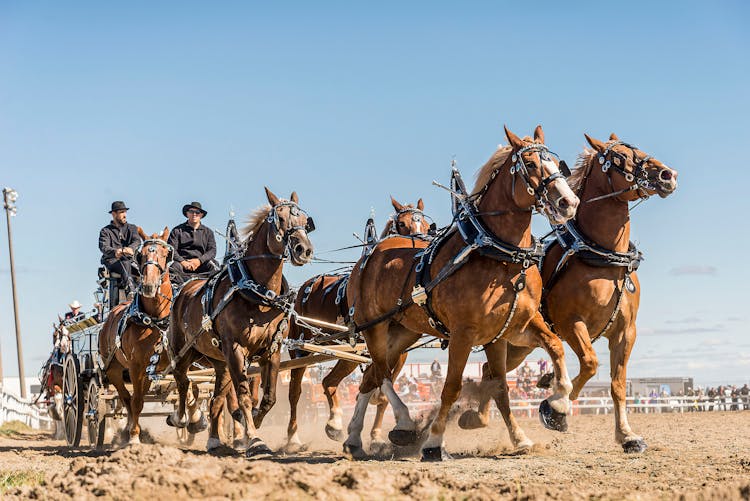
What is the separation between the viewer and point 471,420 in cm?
1061

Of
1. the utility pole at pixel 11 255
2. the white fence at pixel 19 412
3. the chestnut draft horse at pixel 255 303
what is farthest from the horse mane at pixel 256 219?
the utility pole at pixel 11 255

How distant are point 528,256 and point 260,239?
140 inches

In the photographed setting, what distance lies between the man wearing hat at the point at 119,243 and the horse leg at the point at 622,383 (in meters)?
7.24

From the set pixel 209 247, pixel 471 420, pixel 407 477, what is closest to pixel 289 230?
pixel 471 420

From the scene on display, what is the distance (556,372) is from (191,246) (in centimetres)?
686


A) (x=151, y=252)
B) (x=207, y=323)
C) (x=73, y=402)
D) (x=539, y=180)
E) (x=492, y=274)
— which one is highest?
(x=539, y=180)

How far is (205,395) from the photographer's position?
15297 mm

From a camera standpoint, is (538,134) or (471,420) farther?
(471,420)

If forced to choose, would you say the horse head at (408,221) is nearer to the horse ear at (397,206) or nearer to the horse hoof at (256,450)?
the horse ear at (397,206)

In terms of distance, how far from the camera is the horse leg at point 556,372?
9.39 meters

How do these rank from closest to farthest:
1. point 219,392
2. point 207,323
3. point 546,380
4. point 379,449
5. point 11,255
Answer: point 546,380, point 207,323, point 379,449, point 219,392, point 11,255

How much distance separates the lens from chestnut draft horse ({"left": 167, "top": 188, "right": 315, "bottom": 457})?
10.7 metres

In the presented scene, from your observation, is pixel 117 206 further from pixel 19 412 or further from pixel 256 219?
pixel 19 412

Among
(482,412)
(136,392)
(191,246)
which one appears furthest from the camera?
(191,246)
